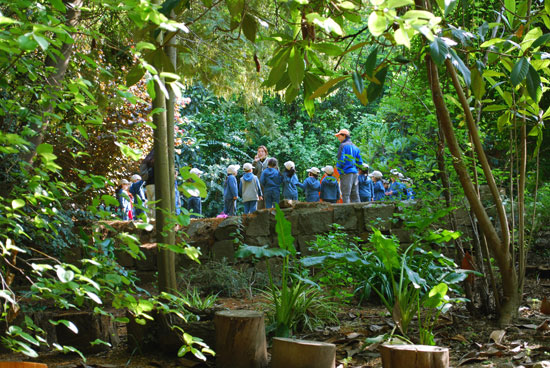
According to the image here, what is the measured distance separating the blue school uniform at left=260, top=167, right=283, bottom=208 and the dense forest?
139 centimetres

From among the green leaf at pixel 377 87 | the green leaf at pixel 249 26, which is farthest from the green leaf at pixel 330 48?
the green leaf at pixel 249 26

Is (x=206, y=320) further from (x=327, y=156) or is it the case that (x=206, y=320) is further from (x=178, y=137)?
(x=327, y=156)

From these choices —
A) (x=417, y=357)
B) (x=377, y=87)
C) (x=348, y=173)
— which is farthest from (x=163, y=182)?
(x=348, y=173)

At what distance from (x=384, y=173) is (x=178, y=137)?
27.9 feet

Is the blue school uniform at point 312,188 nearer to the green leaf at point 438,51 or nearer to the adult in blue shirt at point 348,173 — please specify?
the adult in blue shirt at point 348,173

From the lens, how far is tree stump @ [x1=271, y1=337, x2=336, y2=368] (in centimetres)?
350

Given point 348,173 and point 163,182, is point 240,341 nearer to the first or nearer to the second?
point 163,182

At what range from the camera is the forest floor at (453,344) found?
358 centimetres

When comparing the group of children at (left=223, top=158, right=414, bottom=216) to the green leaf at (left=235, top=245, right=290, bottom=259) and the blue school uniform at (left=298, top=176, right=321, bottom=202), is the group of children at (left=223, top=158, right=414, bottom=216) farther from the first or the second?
the green leaf at (left=235, top=245, right=290, bottom=259)

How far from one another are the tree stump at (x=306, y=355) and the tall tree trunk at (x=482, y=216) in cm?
147

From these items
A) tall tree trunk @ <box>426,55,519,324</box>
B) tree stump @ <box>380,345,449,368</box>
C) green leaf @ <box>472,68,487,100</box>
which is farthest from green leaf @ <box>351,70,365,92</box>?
tree stump @ <box>380,345,449,368</box>

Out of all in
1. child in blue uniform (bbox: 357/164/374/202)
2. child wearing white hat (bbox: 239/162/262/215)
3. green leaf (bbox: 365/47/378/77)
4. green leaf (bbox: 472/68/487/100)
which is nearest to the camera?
green leaf (bbox: 365/47/378/77)

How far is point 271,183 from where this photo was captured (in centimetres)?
1005

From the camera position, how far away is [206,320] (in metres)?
4.38
